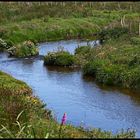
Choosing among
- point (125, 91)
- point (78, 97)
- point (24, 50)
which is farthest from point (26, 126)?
point (24, 50)

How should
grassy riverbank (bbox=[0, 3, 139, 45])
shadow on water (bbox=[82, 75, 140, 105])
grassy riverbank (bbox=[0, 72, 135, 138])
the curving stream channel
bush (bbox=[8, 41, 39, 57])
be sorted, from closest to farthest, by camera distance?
1. grassy riverbank (bbox=[0, 72, 135, 138])
2. the curving stream channel
3. shadow on water (bbox=[82, 75, 140, 105])
4. bush (bbox=[8, 41, 39, 57])
5. grassy riverbank (bbox=[0, 3, 139, 45])

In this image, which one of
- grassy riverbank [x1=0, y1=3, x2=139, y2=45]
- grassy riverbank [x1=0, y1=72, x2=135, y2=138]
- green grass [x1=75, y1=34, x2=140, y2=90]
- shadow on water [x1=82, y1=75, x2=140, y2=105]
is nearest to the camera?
grassy riverbank [x1=0, y1=72, x2=135, y2=138]

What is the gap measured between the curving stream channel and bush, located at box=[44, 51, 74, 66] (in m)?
0.71

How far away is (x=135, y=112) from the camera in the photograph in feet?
79.0

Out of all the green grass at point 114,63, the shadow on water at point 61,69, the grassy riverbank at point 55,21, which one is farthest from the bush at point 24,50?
the grassy riverbank at point 55,21

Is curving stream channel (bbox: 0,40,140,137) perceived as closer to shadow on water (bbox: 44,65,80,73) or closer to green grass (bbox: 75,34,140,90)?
shadow on water (bbox: 44,65,80,73)

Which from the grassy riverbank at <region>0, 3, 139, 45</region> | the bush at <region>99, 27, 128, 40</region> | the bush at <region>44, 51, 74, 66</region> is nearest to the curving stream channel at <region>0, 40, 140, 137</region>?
the bush at <region>44, 51, 74, 66</region>

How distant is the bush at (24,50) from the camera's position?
41.9m

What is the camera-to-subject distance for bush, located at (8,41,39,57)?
4188 cm

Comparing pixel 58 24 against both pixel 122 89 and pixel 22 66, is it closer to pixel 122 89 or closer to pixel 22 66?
pixel 22 66

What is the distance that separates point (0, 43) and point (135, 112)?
24.1 metres

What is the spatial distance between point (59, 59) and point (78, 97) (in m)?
10.4

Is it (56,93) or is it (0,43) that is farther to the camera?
(0,43)

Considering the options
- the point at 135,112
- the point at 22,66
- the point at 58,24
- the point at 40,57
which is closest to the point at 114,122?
the point at 135,112
